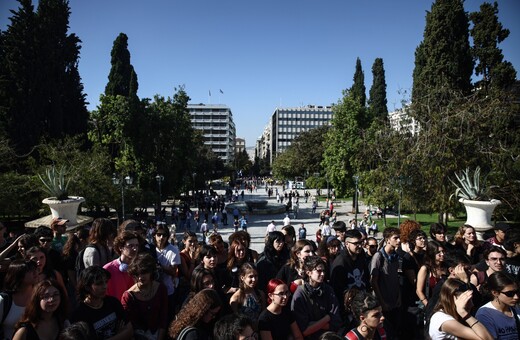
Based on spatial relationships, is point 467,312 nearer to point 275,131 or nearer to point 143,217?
point 143,217

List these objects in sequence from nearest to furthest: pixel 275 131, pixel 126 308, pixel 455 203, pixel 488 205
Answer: pixel 126 308, pixel 488 205, pixel 455 203, pixel 275 131

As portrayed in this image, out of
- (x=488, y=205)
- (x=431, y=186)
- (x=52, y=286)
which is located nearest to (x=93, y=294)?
(x=52, y=286)

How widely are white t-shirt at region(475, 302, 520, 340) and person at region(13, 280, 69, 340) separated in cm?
406

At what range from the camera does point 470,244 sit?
611cm

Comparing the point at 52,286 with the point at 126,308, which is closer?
the point at 52,286

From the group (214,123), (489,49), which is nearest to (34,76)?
(489,49)

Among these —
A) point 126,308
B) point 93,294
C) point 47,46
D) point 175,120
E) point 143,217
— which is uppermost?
point 47,46

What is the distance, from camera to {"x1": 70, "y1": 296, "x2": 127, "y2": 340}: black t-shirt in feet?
10.6

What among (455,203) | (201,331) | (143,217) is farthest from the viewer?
(143,217)

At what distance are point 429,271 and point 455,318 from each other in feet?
6.49

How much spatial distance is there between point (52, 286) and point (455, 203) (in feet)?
54.0

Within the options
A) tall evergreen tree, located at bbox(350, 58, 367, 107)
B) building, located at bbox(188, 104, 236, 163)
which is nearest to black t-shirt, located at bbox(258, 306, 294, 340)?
tall evergreen tree, located at bbox(350, 58, 367, 107)

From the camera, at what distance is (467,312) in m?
3.23

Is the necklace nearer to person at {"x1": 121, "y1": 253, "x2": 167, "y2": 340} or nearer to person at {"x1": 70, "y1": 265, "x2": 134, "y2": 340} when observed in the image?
person at {"x1": 70, "y1": 265, "x2": 134, "y2": 340}
